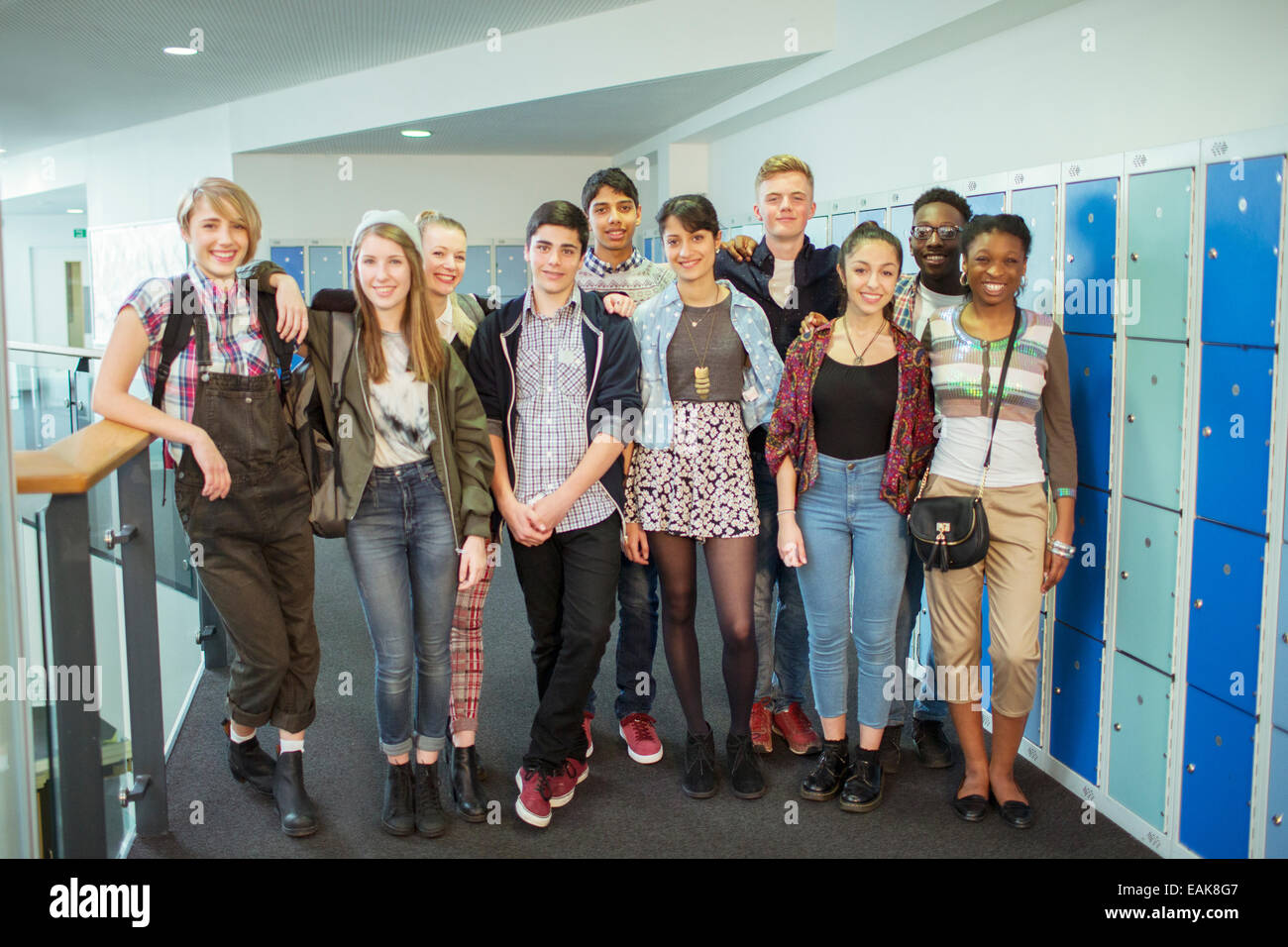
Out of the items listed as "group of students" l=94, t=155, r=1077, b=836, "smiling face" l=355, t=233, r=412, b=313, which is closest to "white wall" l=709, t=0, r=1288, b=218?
"group of students" l=94, t=155, r=1077, b=836

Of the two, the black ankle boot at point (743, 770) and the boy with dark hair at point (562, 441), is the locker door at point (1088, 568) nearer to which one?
the black ankle boot at point (743, 770)

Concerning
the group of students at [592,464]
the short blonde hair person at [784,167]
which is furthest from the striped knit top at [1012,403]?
the short blonde hair person at [784,167]

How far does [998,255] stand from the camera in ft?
9.17

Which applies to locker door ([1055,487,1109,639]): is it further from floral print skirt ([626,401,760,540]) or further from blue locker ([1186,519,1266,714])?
floral print skirt ([626,401,760,540])

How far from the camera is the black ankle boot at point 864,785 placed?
304 centimetres

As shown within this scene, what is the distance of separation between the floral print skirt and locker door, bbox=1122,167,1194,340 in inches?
43.7

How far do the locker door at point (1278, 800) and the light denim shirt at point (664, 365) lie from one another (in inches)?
57.6

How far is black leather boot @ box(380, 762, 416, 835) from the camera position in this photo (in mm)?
2904

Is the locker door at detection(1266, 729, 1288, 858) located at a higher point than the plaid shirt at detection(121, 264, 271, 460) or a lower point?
lower

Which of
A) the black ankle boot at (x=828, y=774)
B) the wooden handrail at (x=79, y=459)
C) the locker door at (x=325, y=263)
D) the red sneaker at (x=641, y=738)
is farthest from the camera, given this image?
Answer: the locker door at (x=325, y=263)

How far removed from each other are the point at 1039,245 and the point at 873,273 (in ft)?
2.20

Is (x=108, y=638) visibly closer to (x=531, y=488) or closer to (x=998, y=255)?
(x=531, y=488)

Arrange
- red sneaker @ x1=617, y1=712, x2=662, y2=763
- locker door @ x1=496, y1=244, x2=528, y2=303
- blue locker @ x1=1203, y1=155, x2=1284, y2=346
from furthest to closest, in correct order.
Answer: locker door @ x1=496, y1=244, x2=528, y2=303
red sneaker @ x1=617, y1=712, x2=662, y2=763
blue locker @ x1=1203, y1=155, x2=1284, y2=346

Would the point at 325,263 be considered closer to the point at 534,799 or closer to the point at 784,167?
the point at 784,167
